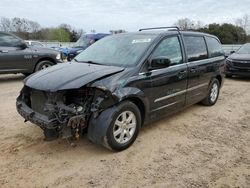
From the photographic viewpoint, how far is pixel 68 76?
3686 millimetres

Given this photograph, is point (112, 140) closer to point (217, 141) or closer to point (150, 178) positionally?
point (150, 178)

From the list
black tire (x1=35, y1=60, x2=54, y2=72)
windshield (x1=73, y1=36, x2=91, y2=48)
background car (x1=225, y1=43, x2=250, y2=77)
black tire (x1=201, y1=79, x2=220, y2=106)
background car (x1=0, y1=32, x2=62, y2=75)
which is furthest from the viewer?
windshield (x1=73, y1=36, x2=91, y2=48)

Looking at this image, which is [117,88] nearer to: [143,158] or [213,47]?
[143,158]

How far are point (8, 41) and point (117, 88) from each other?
6801 millimetres

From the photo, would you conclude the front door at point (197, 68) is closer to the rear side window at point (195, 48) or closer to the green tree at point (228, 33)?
the rear side window at point (195, 48)

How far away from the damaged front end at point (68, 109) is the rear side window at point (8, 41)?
19.9 feet

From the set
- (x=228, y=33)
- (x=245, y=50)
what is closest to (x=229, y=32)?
(x=228, y=33)

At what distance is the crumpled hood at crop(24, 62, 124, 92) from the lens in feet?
11.4

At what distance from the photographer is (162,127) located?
4789 millimetres

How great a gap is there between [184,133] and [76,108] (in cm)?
205

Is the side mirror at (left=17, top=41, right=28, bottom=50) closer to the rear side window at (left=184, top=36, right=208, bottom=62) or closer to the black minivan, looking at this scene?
the black minivan

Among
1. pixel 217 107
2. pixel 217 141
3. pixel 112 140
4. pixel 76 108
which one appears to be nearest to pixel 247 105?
pixel 217 107

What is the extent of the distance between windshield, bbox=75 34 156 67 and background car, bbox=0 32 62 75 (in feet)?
16.3

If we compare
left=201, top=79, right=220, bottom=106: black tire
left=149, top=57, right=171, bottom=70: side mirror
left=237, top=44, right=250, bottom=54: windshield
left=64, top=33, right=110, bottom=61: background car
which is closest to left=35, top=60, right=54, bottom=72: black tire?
left=64, top=33, right=110, bottom=61: background car
